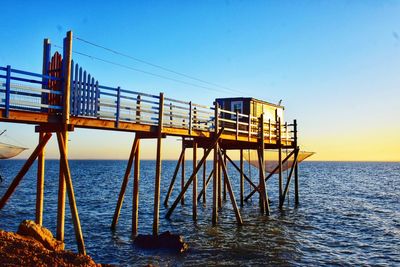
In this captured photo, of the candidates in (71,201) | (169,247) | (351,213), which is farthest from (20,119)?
(351,213)

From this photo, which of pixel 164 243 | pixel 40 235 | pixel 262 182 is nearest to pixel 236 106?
pixel 262 182

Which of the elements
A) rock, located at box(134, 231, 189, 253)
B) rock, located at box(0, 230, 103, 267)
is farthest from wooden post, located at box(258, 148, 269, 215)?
rock, located at box(0, 230, 103, 267)

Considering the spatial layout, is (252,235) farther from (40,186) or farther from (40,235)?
(40,235)

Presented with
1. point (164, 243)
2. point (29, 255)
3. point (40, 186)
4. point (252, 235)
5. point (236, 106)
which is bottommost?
point (252, 235)

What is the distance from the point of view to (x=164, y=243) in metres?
13.5

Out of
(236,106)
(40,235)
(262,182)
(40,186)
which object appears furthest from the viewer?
(236,106)

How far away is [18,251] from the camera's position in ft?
26.1

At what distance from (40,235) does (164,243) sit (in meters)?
5.17

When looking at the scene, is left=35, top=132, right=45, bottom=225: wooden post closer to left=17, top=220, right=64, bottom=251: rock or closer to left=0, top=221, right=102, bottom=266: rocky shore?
left=17, top=220, right=64, bottom=251: rock

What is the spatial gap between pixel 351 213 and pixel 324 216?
321 cm

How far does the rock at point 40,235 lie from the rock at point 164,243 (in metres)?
4.43

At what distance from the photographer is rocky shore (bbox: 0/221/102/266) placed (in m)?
7.61

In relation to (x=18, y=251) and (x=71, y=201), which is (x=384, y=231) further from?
(x=18, y=251)

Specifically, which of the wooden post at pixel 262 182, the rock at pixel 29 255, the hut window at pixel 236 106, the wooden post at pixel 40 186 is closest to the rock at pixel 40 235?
the rock at pixel 29 255
